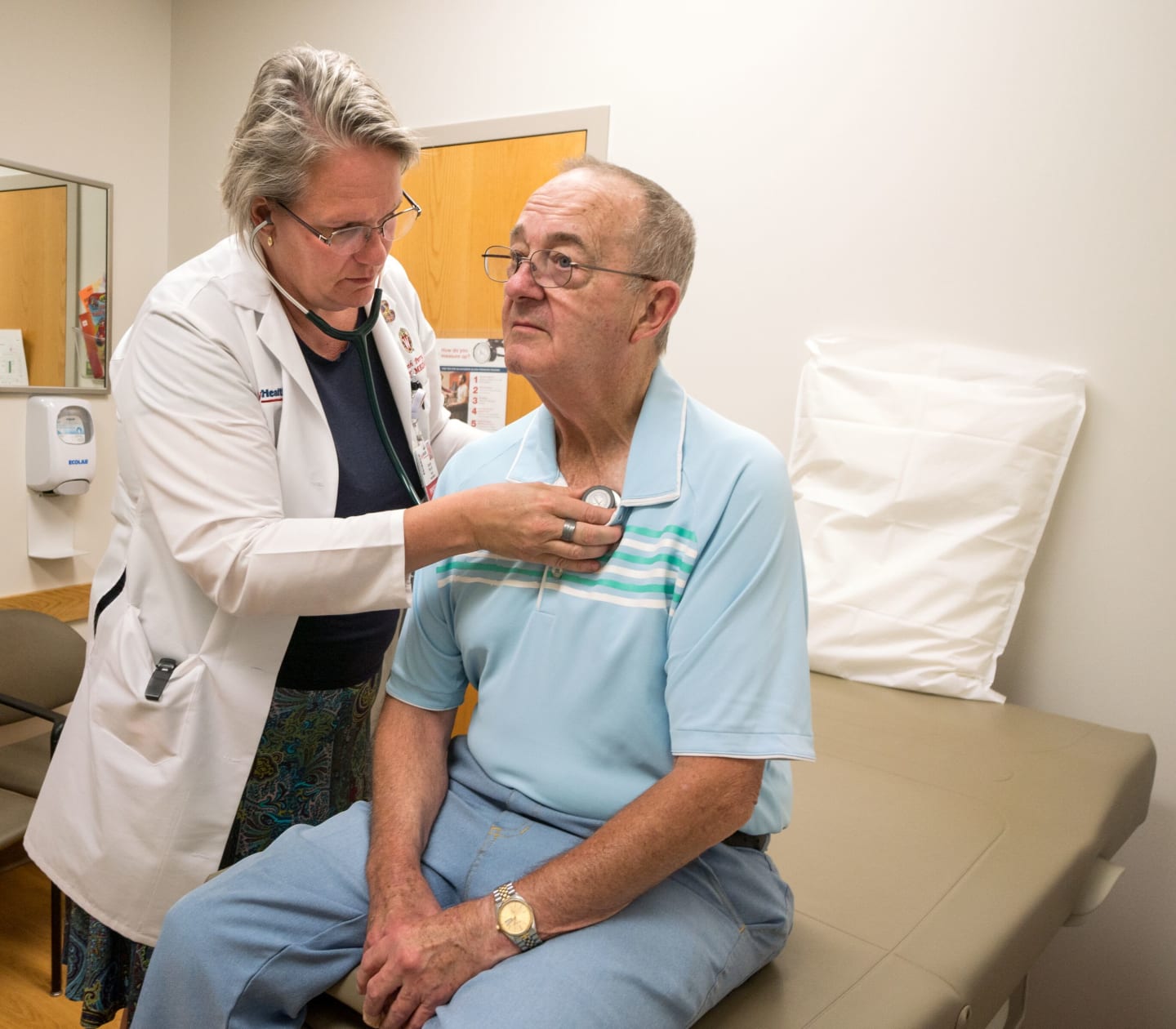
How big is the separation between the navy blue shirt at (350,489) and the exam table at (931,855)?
1.82 feet

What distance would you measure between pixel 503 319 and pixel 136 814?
0.89m

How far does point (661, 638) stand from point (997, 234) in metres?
1.45

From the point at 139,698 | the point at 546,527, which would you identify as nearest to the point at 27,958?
the point at 139,698

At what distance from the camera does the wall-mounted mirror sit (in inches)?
113

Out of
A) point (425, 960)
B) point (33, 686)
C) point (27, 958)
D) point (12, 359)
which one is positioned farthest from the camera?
point (12, 359)

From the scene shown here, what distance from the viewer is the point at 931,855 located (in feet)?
4.51

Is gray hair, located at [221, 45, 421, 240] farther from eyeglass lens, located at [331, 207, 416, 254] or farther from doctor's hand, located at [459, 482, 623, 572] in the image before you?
doctor's hand, located at [459, 482, 623, 572]

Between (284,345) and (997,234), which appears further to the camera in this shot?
(997,234)

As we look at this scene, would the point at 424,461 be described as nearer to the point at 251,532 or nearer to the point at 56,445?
the point at 251,532

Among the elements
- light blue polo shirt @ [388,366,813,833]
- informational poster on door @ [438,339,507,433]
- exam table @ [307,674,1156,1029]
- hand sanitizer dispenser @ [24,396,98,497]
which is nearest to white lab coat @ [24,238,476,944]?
light blue polo shirt @ [388,366,813,833]

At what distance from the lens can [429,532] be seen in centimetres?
118

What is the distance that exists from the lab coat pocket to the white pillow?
4.14ft

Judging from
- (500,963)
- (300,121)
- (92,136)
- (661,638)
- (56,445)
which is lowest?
(500,963)

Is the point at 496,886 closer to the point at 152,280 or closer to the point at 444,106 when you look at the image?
the point at 444,106
